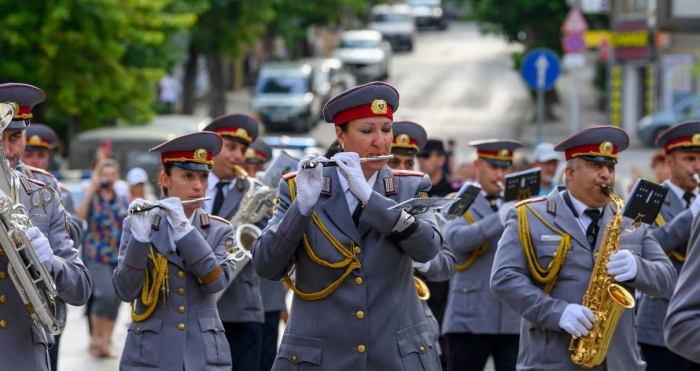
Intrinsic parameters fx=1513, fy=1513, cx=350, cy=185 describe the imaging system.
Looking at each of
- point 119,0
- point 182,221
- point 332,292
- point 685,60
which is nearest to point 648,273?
point 332,292

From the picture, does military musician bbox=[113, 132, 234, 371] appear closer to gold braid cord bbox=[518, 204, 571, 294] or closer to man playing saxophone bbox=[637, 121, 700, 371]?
gold braid cord bbox=[518, 204, 571, 294]

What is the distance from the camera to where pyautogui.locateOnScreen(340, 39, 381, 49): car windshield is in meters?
56.3

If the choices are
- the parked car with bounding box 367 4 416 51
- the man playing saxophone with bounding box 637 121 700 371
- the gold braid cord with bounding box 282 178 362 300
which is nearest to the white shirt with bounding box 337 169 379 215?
the gold braid cord with bounding box 282 178 362 300

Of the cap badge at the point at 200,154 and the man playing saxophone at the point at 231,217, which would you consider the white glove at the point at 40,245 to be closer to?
the cap badge at the point at 200,154

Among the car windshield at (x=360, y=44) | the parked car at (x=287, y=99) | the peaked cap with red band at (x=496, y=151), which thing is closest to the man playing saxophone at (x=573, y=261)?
the peaked cap with red band at (x=496, y=151)

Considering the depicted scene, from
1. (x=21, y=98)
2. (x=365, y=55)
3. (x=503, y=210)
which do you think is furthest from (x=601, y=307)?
(x=365, y=55)

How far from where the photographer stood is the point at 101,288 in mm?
14352

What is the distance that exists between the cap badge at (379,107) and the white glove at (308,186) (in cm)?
32

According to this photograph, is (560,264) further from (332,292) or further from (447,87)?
(447,87)

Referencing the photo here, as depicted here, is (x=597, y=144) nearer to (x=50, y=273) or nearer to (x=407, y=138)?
(x=407, y=138)

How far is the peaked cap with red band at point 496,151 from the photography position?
10695mm

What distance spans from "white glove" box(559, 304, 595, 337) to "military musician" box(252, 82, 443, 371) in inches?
41.3

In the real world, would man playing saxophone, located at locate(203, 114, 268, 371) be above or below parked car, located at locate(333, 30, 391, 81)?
above

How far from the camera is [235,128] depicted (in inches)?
404
